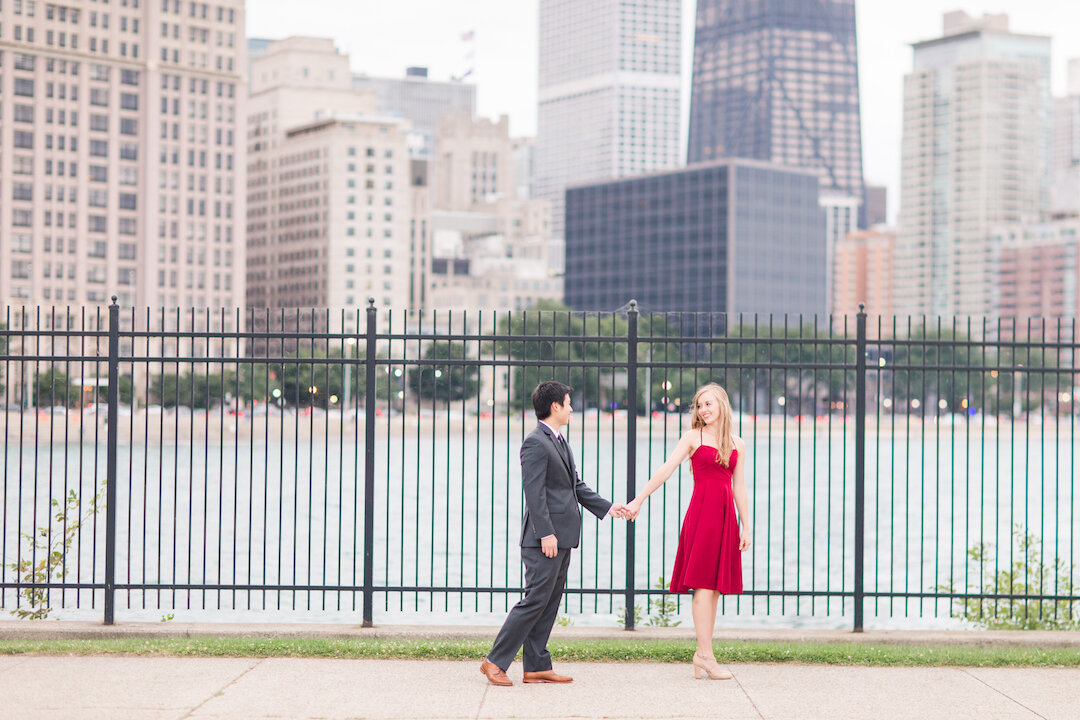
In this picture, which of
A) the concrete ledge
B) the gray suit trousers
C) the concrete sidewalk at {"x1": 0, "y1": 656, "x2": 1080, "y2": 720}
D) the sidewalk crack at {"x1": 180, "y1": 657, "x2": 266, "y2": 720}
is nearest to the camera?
the sidewalk crack at {"x1": 180, "y1": 657, "x2": 266, "y2": 720}

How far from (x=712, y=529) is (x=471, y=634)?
2535mm

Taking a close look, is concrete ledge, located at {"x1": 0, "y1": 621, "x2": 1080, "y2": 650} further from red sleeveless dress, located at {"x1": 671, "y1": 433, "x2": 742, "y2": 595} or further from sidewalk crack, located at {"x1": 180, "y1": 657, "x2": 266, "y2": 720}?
red sleeveless dress, located at {"x1": 671, "y1": 433, "x2": 742, "y2": 595}

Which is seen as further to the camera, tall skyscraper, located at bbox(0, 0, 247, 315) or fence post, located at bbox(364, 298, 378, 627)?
tall skyscraper, located at bbox(0, 0, 247, 315)

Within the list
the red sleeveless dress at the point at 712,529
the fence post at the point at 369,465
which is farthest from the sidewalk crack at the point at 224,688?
the red sleeveless dress at the point at 712,529

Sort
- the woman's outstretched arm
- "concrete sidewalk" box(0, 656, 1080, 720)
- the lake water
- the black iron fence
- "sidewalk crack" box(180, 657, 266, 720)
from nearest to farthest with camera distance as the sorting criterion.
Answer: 1. "sidewalk crack" box(180, 657, 266, 720)
2. "concrete sidewalk" box(0, 656, 1080, 720)
3. the woman's outstretched arm
4. the black iron fence
5. the lake water

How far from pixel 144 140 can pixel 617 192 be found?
60.8m

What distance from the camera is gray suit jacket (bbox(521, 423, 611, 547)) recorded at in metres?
8.16

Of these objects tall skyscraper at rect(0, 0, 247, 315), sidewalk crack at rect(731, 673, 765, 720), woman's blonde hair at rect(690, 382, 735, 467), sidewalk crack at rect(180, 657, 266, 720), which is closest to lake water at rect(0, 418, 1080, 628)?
sidewalk crack at rect(180, 657, 266, 720)

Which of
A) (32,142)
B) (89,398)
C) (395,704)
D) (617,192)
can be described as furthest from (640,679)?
(617,192)

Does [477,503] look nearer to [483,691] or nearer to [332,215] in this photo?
[483,691]

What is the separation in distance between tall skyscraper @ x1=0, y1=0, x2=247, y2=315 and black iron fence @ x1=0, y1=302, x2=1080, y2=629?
200 feet

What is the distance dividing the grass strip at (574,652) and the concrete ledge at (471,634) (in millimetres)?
195

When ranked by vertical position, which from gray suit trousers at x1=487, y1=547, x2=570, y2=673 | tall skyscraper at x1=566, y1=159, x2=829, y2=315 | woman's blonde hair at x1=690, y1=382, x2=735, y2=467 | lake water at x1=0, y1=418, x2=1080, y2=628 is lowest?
lake water at x1=0, y1=418, x2=1080, y2=628

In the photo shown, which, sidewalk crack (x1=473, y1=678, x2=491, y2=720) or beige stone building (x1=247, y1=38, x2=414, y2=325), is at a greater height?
beige stone building (x1=247, y1=38, x2=414, y2=325)
